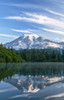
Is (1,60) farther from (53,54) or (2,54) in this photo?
(53,54)

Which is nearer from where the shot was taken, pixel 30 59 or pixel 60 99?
pixel 60 99

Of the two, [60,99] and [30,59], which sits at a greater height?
[60,99]

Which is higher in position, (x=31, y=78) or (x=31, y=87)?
(x=31, y=87)

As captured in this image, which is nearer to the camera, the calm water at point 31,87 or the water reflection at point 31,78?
the calm water at point 31,87

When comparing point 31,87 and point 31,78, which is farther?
point 31,78

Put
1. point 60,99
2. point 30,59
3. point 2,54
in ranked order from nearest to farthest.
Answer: point 60,99
point 2,54
point 30,59

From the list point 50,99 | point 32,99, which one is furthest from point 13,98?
point 50,99

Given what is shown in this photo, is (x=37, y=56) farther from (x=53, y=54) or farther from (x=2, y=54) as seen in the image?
(x=2, y=54)

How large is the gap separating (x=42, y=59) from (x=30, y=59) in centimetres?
990

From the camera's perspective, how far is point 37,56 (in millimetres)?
170625

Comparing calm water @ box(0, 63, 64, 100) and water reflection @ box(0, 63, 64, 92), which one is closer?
calm water @ box(0, 63, 64, 100)

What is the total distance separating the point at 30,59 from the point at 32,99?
154 meters

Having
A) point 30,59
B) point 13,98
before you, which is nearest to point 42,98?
point 13,98

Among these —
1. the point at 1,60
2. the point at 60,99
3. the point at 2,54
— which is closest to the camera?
the point at 60,99
